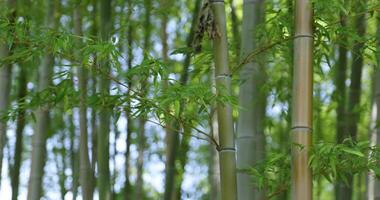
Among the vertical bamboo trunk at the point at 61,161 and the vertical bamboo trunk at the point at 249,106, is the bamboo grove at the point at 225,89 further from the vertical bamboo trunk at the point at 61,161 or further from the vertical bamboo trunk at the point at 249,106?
the vertical bamboo trunk at the point at 61,161

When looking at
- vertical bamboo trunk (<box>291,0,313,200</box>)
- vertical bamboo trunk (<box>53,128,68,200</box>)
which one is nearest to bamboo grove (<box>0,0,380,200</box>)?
vertical bamboo trunk (<box>291,0,313,200</box>)

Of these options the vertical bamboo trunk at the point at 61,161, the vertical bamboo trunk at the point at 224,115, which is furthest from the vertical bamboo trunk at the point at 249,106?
the vertical bamboo trunk at the point at 61,161

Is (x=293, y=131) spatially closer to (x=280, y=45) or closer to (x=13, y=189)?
(x=280, y=45)

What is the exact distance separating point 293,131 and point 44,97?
3.03 feet

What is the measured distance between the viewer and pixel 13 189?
4.83 m

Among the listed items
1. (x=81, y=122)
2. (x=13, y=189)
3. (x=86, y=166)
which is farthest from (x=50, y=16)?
(x=13, y=189)

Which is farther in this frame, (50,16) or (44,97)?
(50,16)

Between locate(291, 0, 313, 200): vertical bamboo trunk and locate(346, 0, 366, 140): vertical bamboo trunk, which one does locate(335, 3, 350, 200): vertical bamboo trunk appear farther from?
locate(291, 0, 313, 200): vertical bamboo trunk

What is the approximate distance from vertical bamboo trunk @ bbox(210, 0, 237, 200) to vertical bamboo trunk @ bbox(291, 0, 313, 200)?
0.22 m

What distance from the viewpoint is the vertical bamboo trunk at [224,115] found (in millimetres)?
2340

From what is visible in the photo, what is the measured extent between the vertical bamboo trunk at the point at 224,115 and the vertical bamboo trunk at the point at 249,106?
1.09ft

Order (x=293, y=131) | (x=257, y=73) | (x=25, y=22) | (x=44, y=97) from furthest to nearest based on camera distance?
1. (x=257, y=73)
2. (x=44, y=97)
3. (x=25, y=22)
4. (x=293, y=131)

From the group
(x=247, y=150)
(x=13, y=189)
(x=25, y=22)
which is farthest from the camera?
(x=13, y=189)

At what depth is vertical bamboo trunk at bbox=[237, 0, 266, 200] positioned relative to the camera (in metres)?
2.78
